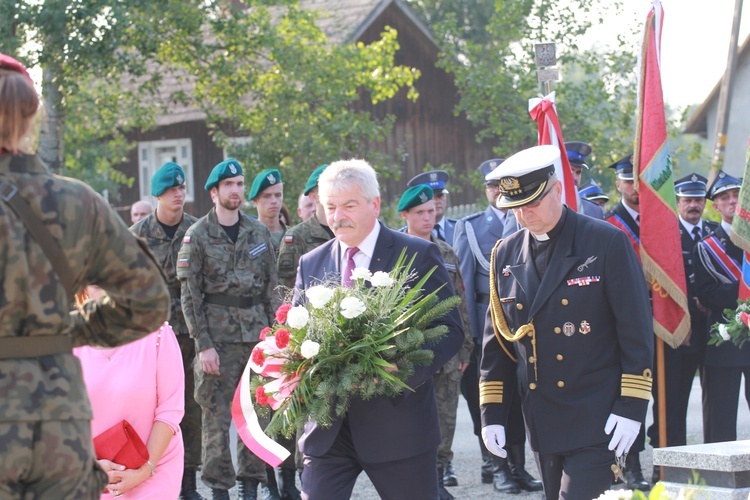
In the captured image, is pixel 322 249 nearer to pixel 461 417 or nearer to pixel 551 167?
pixel 551 167

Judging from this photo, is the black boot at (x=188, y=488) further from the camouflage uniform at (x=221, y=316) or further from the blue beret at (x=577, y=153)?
Result: the blue beret at (x=577, y=153)

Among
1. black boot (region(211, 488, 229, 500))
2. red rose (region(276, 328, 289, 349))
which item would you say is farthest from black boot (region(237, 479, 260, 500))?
red rose (region(276, 328, 289, 349))

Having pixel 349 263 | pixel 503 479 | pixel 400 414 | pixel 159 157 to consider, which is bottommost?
pixel 503 479

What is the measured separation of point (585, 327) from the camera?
16.7 feet

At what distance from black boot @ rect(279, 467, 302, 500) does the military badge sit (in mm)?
4077

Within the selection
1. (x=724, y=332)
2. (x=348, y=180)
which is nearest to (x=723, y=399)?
(x=724, y=332)

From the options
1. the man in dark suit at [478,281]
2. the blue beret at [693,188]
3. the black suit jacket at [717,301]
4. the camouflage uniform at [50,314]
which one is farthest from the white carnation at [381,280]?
the blue beret at [693,188]

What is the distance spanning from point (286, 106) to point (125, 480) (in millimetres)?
13553

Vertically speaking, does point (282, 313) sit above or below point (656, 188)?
below

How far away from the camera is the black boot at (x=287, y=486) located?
8.63 meters

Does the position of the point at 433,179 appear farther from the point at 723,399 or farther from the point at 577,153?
the point at 723,399

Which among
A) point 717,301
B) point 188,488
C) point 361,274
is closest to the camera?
point 361,274

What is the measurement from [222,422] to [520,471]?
2411mm

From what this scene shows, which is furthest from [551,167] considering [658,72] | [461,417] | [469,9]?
[469,9]
